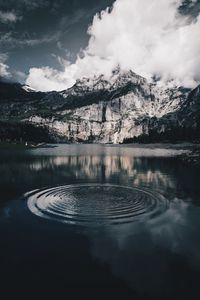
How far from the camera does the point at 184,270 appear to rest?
14.7 metres

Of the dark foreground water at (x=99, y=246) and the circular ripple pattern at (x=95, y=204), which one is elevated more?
the circular ripple pattern at (x=95, y=204)

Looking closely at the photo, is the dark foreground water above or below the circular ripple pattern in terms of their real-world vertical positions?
below

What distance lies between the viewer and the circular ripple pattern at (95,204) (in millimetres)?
24094

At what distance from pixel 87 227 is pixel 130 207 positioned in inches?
298

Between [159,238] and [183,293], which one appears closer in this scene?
[183,293]

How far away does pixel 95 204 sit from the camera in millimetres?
29109

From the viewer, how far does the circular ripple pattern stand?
949 inches

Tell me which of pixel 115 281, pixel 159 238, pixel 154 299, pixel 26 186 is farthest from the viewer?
pixel 26 186

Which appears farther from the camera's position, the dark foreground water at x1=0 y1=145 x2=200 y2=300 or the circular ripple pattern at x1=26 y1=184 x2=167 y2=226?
the circular ripple pattern at x1=26 y1=184 x2=167 y2=226

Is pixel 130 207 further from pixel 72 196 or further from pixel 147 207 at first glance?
pixel 72 196

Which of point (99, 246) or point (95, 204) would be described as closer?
point (99, 246)

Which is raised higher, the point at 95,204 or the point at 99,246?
the point at 95,204

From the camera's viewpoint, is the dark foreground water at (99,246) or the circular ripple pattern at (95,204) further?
the circular ripple pattern at (95,204)

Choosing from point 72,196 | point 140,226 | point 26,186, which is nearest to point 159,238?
point 140,226
